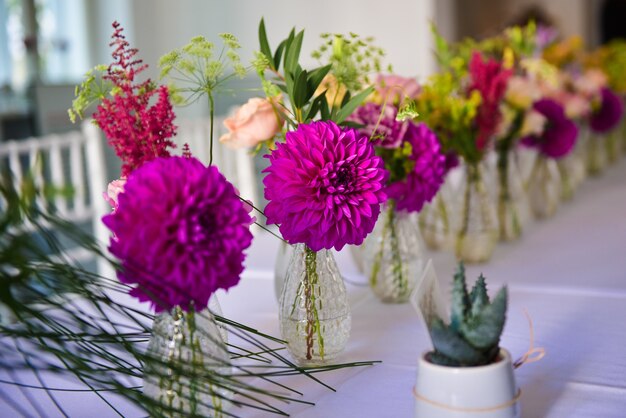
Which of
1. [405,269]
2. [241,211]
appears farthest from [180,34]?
[241,211]

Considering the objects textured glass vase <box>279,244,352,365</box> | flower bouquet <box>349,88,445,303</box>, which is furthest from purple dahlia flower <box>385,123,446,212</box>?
textured glass vase <box>279,244,352,365</box>

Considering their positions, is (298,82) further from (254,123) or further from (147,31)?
(147,31)

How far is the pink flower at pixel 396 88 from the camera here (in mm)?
1204

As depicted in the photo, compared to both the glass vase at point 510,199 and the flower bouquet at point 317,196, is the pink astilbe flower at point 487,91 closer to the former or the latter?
the glass vase at point 510,199

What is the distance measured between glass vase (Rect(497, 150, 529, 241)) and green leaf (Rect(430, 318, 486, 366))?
0.93m

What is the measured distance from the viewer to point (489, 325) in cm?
67

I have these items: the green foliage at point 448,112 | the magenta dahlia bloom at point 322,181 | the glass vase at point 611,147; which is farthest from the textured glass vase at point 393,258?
the glass vase at point 611,147

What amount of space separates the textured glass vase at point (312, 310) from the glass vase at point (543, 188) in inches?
40.5

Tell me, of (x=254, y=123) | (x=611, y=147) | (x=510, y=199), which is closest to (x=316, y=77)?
(x=254, y=123)

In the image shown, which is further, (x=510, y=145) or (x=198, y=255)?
(x=510, y=145)

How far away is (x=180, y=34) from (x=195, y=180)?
4.57 meters

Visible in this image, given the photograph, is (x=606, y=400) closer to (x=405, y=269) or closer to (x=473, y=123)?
(x=405, y=269)

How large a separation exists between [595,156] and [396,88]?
4.64 ft

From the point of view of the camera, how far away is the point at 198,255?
25.1 inches
